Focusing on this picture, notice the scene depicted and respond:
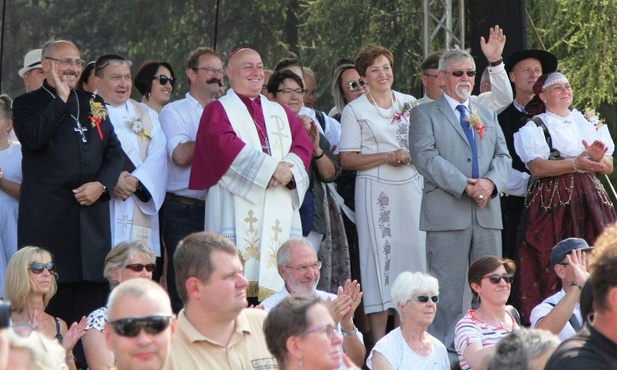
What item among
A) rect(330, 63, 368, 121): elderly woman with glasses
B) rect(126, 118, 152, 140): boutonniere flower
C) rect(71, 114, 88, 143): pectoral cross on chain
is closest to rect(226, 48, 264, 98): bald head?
rect(126, 118, 152, 140): boutonniere flower

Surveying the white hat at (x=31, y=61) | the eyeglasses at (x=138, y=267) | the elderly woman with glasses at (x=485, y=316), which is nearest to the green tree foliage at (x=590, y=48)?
the elderly woman with glasses at (x=485, y=316)

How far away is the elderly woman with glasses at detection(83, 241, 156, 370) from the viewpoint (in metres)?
6.46

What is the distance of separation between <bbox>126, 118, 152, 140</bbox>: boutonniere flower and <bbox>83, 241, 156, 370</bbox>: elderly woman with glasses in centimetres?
136

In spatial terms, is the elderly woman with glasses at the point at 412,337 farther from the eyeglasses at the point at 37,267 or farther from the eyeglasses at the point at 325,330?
the eyeglasses at the point at 325,330

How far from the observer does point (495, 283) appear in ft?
22.9

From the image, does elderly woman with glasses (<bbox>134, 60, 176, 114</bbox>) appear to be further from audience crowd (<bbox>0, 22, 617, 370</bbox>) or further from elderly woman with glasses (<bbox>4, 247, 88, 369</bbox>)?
elderly woman with glasses (<bbox>4, 247, 88, 369</bbox>)

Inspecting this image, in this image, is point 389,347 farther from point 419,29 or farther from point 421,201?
point 419,29

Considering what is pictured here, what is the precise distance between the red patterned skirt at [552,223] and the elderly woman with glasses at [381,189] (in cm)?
72

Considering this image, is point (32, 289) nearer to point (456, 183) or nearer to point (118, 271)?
point (118, 271)

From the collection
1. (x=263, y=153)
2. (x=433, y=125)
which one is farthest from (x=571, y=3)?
(x=263, y=153)

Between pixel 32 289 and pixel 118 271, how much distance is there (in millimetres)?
473

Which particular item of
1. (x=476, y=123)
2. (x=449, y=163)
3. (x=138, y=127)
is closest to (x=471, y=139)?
(x=476, y=123)

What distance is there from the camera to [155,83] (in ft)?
28.3

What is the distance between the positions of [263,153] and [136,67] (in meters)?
2.21
